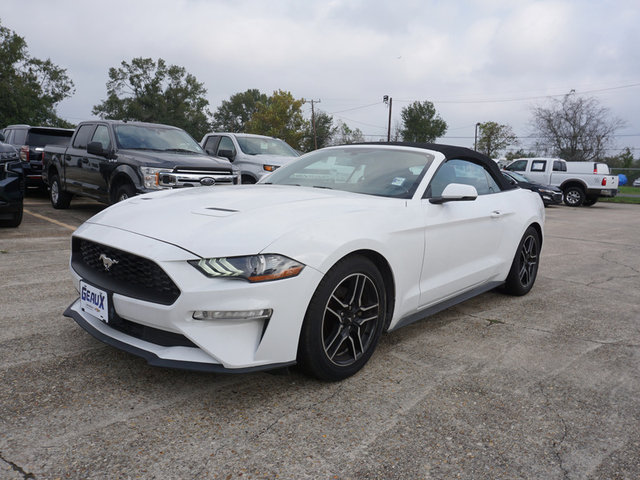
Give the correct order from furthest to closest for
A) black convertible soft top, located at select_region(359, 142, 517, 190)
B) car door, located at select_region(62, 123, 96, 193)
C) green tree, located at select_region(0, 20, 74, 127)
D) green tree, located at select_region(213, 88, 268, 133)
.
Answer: green tree, located at select_region(213, 88, 268, 133)
green tree, located at select_region(0, 20, 74, 127)
car door, located at select_region(62, 123, 96, 193)
black convertible soft top, located at select_region(359, 142, 517, 190)

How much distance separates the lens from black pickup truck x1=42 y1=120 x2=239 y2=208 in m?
7.60

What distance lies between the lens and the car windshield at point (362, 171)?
3.42 meters

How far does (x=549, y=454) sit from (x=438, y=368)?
0.93m

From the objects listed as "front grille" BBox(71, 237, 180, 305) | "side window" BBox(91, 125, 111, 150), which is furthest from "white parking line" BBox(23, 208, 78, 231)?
"front grille" BBox(71, 237, 180, 305)

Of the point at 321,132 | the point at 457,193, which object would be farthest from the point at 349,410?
the point at 321,132

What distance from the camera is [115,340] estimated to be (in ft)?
8.33

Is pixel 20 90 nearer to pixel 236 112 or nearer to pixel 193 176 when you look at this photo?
pixel 193 176

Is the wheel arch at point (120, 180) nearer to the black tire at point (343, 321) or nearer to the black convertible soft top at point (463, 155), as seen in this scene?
the black convertible soft top at point (463, 155)

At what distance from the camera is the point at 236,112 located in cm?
10212

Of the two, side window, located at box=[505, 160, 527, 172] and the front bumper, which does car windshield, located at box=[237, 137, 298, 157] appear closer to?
the front bumper

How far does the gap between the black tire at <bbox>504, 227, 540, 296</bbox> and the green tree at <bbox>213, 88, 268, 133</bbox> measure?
100434mm

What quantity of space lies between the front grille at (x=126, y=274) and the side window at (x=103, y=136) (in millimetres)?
6158

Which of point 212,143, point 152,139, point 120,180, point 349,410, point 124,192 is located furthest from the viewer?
point 212,143

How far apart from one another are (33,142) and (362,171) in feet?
36.5
